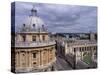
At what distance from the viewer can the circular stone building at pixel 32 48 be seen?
3.80 metres

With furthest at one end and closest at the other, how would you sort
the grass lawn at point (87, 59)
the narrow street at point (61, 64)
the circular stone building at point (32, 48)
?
the grass lawn at point (87, 59) → the narrow street at point (61, 64) → the circular stone building at point (32, 48)

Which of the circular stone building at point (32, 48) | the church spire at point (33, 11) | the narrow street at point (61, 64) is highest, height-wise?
the church spire at point (33, 11)

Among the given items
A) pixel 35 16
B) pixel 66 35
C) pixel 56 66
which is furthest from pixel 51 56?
pixel 35 16

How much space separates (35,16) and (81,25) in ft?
3.16

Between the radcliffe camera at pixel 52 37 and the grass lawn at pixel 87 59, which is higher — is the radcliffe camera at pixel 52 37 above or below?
above

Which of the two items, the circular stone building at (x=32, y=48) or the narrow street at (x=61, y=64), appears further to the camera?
the narrow street at (x=61, y=64)

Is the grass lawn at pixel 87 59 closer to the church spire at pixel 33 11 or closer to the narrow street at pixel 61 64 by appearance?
the narrow street at pixel 61 64

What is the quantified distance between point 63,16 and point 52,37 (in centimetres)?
45

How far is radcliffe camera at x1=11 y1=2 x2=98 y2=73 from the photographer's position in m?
3.81

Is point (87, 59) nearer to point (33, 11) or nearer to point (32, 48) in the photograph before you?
point (32, 48)

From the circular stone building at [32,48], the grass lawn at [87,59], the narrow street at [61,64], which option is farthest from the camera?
the grass lawn at [87,59]

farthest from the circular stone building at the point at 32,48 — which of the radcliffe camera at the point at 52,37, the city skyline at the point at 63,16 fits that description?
the city skyline at the point at 63,16

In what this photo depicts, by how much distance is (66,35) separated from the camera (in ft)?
13.9

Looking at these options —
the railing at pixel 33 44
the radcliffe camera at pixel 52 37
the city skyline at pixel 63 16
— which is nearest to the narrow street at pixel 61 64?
the radcliffe camera at pixel 52 37
